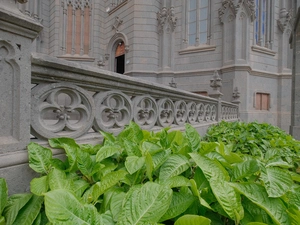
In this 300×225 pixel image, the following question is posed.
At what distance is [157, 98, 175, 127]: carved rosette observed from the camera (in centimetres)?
292

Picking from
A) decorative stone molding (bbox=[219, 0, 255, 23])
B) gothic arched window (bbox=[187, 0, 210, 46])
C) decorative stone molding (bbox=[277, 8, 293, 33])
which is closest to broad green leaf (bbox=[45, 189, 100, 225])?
decorative stone molding (bbox=[219, 0, 255, 23])

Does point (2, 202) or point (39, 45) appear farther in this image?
point (39, 45)

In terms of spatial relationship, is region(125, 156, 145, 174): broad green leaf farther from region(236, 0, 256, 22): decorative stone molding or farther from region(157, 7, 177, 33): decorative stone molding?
region(157, 7, 177, 33): decorative stone molding

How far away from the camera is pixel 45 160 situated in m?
1.31

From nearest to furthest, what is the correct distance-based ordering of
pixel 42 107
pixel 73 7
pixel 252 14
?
pixel 42 107 → pixel 252 14 → pixel 73 7

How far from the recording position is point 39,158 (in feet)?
4.28

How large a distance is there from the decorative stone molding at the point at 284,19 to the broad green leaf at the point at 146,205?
15.7 meters

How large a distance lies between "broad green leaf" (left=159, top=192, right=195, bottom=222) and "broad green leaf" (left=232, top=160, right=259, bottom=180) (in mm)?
321

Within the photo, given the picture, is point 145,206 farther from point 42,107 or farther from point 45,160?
point 42,107

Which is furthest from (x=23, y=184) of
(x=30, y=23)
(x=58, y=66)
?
(x=30, y=23)

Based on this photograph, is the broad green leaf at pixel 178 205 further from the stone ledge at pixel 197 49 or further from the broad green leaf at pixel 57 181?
the stone ledge at pixel 197 49

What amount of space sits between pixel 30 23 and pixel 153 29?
40.1 ft

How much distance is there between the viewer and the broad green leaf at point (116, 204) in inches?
34.8

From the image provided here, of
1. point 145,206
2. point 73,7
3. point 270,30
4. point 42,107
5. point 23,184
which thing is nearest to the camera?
point 145,206
